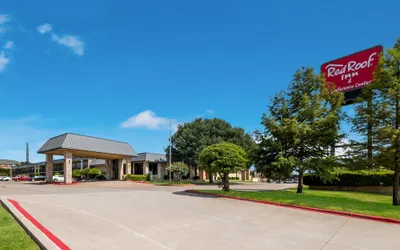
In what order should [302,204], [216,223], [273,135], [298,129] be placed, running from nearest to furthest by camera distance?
[216,223] → [302,204] → [298,129] → [273,135]

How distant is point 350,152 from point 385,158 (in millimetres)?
1750

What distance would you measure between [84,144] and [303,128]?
92.4ft

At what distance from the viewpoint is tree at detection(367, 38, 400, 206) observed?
40.8 feet

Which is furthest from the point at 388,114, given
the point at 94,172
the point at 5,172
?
the point at 5,172

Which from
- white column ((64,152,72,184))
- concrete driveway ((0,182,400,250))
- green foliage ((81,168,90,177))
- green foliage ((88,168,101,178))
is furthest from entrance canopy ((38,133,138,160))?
concrete driveway ((0,182,400,250))

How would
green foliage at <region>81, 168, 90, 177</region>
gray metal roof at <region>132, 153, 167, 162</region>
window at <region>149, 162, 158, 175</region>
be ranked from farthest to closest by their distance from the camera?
window at <region>149, 162, 158, 175</region> < green foliage at <region>81, 168, 90, 177</region> < gray metal roof at <region>132, 153, 167, 162</region>

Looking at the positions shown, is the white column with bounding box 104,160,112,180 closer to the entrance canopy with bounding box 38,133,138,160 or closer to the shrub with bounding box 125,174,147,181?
the shrub with bounding box 125,174,147,181

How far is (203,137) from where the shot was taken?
36.5 metres

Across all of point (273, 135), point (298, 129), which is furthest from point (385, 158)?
point (273, 135)

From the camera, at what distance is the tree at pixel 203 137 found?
120 ft

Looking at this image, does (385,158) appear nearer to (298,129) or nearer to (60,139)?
(298,129)

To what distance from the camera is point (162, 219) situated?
8.80 meters

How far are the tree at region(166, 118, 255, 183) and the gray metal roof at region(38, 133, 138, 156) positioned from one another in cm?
840

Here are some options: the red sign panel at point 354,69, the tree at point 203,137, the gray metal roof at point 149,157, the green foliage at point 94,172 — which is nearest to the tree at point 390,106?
the red sign panel at point 354,69
